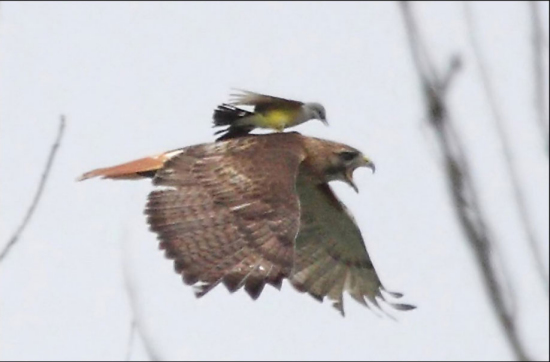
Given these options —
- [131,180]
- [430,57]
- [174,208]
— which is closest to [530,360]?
[430,57]

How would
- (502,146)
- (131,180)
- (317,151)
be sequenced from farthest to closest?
(317,151)
(131,180)
(502,146)

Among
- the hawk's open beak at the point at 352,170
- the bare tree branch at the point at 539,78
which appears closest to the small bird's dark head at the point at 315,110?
the hawk's open beak at the point at 352,170

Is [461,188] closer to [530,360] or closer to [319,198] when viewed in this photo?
[530,360]

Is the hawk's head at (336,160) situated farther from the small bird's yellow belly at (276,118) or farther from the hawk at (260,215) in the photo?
the small bird's yellow belly at (276,118)

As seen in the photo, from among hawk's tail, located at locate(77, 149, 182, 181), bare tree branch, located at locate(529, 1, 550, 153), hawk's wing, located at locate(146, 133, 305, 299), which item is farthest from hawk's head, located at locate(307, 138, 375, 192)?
bare tree branch, located at locate(529, 1, 550, 153)

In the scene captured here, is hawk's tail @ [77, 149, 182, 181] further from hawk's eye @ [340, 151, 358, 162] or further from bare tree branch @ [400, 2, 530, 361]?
bare tree branch @ [400, 2, 530, 361]
